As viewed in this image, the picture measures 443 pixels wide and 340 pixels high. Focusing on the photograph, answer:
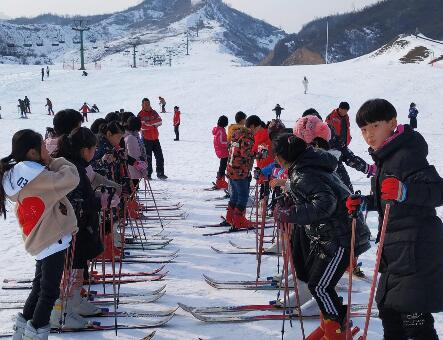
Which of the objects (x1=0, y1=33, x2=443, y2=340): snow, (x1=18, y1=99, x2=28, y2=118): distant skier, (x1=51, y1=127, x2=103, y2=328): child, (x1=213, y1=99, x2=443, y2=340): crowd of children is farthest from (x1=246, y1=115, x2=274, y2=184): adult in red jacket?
(x1=18, y1=99, x2=28, y2=118): distant skier

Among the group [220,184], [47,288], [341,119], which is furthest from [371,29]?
[47,288]

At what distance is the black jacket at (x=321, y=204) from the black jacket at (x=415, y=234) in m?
0.56

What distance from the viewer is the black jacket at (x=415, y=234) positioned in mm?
2484

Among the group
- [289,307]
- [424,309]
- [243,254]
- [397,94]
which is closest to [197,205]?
[243,254]

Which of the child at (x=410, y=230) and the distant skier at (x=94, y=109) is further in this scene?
the distant skier at (x=94, y=109)

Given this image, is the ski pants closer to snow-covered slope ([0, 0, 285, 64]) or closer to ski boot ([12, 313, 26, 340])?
ski boot ([12, 313, 26, 340])

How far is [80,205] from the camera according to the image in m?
3.76

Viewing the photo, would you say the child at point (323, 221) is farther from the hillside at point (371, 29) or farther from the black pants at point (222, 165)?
the hillside at point (371, 29)

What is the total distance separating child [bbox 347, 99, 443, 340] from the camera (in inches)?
96.1

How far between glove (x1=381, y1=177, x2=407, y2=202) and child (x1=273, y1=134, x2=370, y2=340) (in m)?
0.68

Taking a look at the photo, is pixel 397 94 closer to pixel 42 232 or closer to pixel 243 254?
pixel 243 254

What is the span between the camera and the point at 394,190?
2.38m

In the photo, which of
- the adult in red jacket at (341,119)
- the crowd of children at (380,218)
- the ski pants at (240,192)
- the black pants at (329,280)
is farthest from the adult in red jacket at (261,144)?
the black pants at (329,280)

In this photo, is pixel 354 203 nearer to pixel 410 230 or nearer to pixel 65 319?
pixel 410 230
